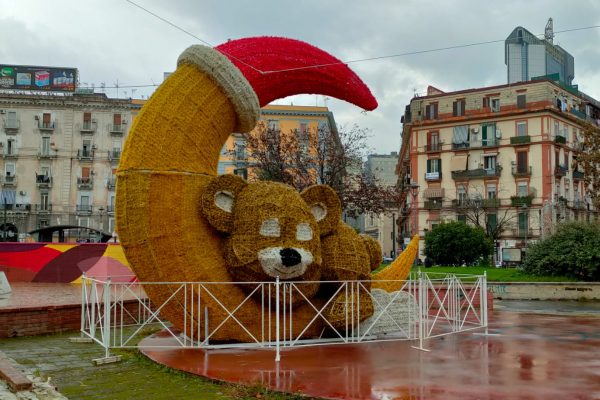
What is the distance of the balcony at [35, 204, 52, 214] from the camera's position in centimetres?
5138

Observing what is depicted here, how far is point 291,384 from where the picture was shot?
696 cm

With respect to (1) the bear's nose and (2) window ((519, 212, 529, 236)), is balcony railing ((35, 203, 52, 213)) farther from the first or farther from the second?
(1) the bear's nose

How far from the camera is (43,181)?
2039 inches

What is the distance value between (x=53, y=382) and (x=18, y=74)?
168ft

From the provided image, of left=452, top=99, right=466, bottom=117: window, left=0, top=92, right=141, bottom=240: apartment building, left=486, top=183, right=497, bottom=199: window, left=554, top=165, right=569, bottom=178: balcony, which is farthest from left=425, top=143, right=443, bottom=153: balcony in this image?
left=0, top=92, right=141, bottom=240: apartment building

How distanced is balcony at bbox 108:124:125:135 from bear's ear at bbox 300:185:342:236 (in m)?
46.5

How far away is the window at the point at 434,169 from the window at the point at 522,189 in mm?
6747

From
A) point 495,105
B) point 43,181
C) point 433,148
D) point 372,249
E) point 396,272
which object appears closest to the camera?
point 372,249

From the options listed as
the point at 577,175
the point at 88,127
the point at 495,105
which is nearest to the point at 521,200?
the point at 577,175

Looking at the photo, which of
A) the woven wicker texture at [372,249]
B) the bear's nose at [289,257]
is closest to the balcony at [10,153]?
the woven wicker texture at [372,249]

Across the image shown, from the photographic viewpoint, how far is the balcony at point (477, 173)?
1919 inches

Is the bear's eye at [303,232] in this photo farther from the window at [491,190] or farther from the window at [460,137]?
the window at [460,137]

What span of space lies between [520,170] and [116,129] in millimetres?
35505

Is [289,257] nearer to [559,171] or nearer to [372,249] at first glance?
[372,249]
